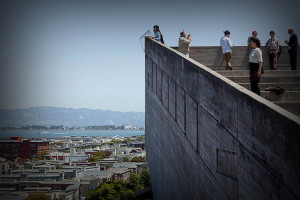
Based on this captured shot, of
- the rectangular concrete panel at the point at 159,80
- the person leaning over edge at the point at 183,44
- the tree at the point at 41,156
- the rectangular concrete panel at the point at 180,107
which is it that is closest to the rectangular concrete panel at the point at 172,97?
the rectangular concrete panel at the point at 180,107

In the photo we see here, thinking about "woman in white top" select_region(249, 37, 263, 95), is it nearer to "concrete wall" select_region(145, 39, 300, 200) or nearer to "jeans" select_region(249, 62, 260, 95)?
"jeans" select_region(249, 62, 260, 95)

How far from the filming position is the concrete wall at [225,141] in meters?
2.79

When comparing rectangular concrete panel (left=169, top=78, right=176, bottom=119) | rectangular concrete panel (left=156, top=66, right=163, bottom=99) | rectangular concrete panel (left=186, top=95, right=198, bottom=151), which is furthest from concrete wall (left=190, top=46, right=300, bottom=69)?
rectangular concrete panel (left=186, top=95, right=198, bottom=151)

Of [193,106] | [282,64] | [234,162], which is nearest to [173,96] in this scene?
[193,106]

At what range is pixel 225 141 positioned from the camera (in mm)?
4078

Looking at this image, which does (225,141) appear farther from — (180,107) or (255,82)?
(180,107)

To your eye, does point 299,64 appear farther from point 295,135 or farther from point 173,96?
point 295,135

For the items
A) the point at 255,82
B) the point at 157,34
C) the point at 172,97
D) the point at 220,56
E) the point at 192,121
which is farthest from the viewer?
the point at 157,34

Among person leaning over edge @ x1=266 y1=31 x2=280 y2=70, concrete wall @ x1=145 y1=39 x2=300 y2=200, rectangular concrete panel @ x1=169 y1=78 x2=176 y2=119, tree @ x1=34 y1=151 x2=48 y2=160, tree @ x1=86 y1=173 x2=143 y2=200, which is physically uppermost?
person leaning over edge @ x1=266 y1=31 x2=280 y2=70

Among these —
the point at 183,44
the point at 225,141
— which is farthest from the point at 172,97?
the point at 183,44

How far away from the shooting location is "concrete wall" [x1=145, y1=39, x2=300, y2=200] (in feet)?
9.16

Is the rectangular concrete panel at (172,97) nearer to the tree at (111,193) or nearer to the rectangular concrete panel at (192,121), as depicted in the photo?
the rectangular concrete panel at (192,121)

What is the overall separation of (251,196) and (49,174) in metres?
104

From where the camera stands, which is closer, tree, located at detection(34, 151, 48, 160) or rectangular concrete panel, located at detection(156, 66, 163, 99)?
rectangular concrete panel, located at detection(156, 66, 163, 99)
